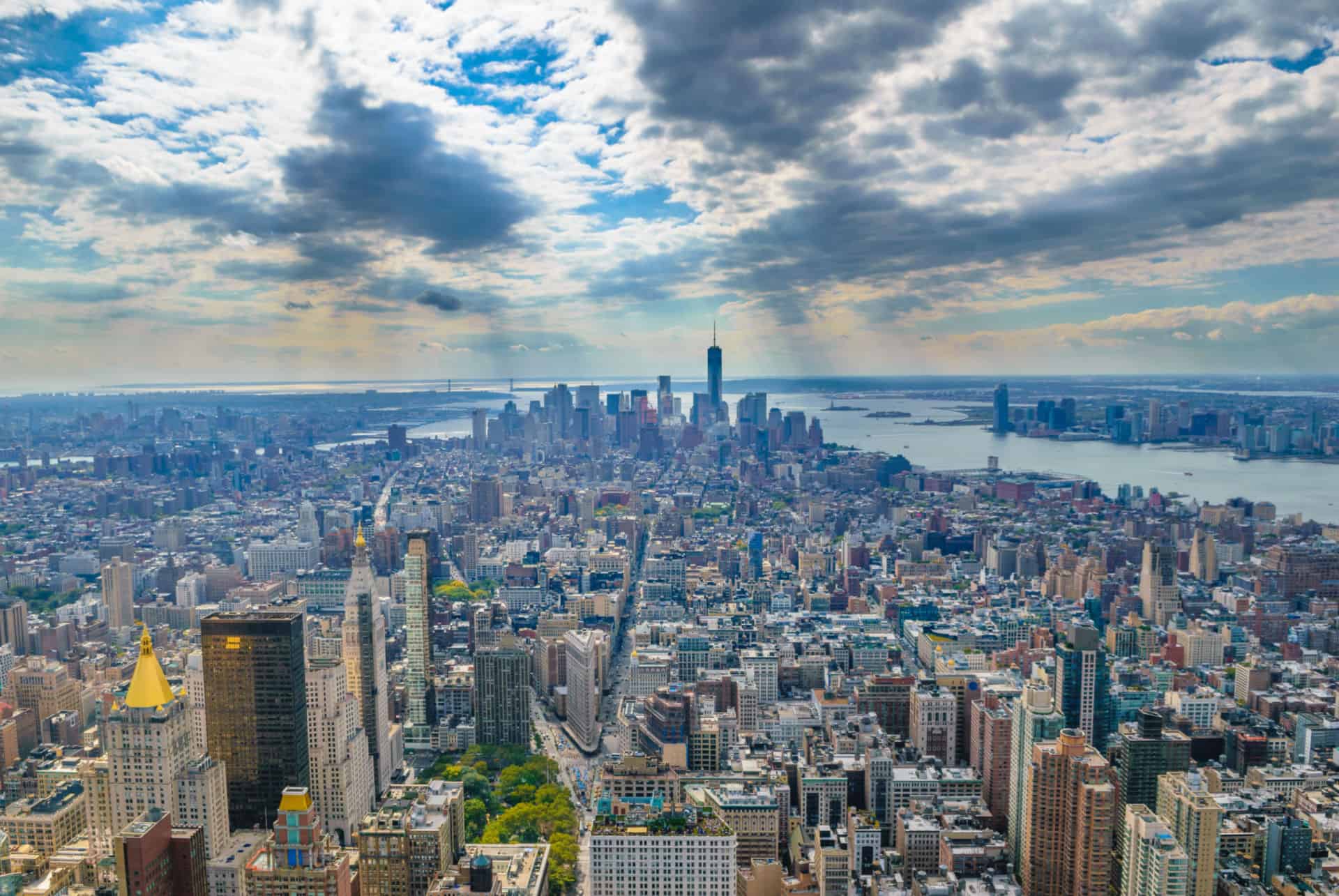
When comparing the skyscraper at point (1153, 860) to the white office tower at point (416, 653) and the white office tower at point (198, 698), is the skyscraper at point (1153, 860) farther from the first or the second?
the white office tower at point (416, 653)

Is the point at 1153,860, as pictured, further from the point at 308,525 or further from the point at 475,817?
the point at 308,525

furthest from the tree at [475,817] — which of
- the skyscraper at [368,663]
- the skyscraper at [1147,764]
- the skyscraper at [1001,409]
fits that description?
the skyscraper at [1001,409]

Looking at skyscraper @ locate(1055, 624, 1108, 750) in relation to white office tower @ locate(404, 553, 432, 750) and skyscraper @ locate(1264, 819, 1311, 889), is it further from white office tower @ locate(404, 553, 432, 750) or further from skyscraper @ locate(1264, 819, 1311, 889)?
white office tower @ locate(404, 553, 432, 750)

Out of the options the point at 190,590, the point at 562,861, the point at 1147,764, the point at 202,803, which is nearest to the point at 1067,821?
the point at 1147,764

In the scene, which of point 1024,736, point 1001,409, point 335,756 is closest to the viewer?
point 1024,736

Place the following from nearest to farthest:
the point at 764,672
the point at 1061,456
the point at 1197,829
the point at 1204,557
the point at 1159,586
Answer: the point at 1197,829
the point at 764,672
the point at 1159,586
the point at 1204,557
the point at 1061,456

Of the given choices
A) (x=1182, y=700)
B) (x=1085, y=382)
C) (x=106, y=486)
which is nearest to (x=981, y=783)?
(x=1182, y=700)

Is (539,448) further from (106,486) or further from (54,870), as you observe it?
(54,870)

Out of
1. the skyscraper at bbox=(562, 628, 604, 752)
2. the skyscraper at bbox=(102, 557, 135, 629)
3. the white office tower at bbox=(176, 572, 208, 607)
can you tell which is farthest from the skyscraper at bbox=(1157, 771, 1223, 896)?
the skyscraper at bbox=(102, 557, 135, 629)
